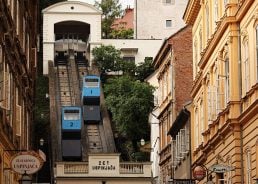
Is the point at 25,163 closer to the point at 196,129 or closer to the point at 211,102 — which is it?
the point at 211,102

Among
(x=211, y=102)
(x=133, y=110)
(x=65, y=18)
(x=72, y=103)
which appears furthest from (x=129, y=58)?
(x=211, y=102)

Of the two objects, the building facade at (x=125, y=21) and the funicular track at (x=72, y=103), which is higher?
the building facade at (x=125, y=21)

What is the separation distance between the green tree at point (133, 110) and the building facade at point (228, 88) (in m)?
39.0

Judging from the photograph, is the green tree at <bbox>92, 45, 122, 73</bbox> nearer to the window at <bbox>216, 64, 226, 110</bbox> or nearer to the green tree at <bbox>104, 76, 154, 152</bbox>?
the green tree at <bbox>104, 76, 154, 152</bbox>

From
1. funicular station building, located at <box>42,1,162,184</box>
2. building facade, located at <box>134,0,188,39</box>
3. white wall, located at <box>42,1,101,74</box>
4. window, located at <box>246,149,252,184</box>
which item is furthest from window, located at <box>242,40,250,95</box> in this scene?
building facade, located at <box>134,0,188,39</box>

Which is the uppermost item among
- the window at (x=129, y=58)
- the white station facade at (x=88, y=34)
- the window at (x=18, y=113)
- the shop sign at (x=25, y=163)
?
the white station facade at (x=88, y=34)

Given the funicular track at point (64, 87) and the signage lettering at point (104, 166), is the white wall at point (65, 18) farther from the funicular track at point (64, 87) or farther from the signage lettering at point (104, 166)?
the signage lettering at point (104, 166)

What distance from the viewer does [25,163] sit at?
2595cm

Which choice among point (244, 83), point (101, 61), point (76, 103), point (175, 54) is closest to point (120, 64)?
point (101, 61)

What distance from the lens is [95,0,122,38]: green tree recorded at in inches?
4702

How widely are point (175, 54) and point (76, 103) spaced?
36.7 m

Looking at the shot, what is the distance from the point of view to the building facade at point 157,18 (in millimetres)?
104625

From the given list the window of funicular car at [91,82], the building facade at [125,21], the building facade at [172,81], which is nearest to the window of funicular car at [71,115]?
the window of funicular car at [91,82]

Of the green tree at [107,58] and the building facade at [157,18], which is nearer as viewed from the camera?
the green tree at [107,58]
